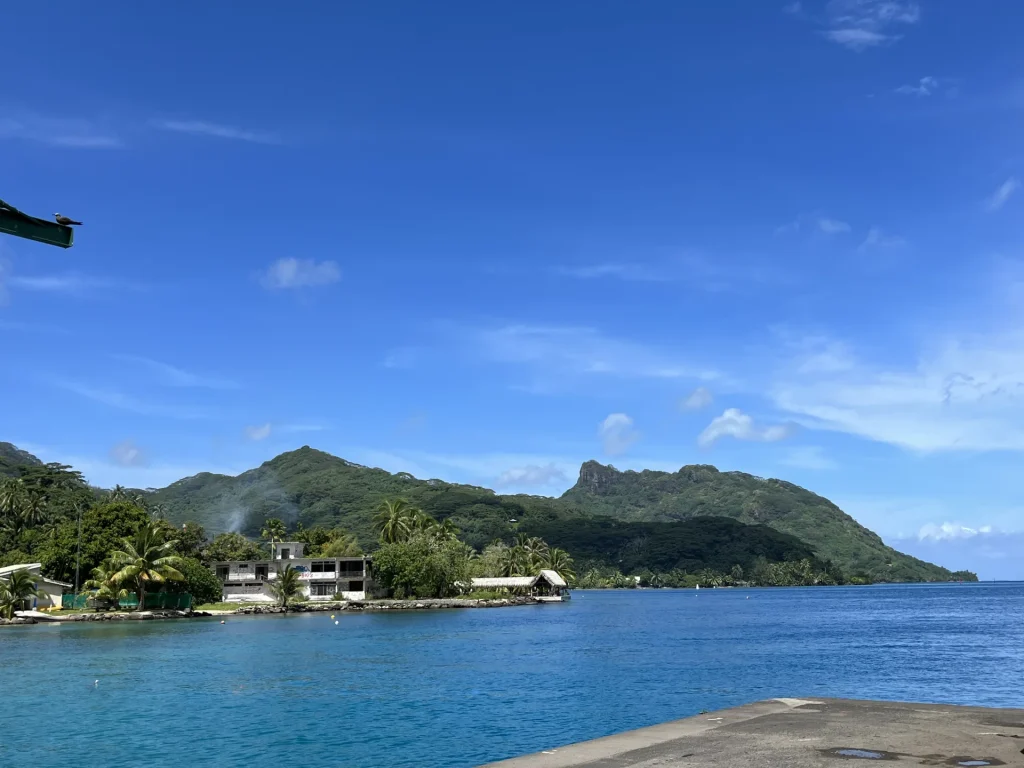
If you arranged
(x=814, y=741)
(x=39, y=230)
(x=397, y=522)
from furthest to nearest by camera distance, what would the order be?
(x=397, y=522)
(x=814, y=741)
(x=39, y=230)

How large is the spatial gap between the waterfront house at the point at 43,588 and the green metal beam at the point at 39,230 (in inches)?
4105

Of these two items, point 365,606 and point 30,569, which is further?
point 365,606

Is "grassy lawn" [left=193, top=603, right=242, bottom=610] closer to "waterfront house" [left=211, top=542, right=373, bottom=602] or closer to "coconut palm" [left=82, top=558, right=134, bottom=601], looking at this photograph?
"waterfront house" [left=211, top=542, right=373, bottom=602]

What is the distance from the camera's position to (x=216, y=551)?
428ft

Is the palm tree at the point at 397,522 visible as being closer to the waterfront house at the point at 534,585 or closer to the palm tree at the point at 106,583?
the waterfront house at the point at 534,585

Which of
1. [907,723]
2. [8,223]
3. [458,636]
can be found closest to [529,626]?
[458,636]

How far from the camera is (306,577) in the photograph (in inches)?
5002

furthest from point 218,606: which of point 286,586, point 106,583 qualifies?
point 106,583

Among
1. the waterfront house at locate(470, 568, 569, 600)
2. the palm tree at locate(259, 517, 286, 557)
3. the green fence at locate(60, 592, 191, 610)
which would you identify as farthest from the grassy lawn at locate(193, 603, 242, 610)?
the palm tree at locate(259, 517, 286, 557)

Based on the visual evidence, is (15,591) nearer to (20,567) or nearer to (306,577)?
(20,567)

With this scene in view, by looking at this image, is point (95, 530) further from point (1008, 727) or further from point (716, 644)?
point (1008, 727)

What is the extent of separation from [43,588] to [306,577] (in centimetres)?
3614

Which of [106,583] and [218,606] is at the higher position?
[106,583]

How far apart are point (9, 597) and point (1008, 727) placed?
10250cm
